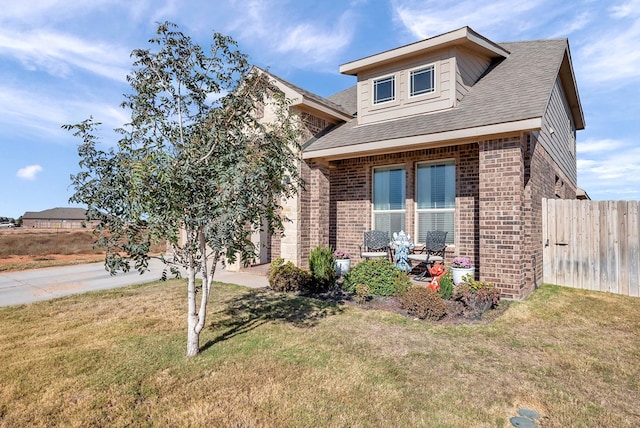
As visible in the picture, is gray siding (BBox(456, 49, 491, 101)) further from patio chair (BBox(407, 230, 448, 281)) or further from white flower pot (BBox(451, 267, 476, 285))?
white flower pot (BBox(451, 267, 476, 285))

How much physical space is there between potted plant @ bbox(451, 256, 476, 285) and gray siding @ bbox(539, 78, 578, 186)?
12.2 ft

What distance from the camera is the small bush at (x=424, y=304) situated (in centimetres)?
550

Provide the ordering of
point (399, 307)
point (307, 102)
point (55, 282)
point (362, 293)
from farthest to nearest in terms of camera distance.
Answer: point (307, 102) < point (55, 282) < point (362, 293) < point (399, 307)

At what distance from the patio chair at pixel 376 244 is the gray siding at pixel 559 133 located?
4636mm

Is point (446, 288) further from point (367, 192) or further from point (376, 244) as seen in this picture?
point (367, 192)

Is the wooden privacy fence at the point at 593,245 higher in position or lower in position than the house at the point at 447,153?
lower

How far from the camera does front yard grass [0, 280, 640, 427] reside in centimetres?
289

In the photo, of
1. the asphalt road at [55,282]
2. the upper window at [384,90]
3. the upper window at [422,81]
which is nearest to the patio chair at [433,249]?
the upper window at [422,81]

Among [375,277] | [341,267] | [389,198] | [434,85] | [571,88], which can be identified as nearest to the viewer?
[375,277]

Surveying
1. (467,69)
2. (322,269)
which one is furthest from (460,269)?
(467,69)

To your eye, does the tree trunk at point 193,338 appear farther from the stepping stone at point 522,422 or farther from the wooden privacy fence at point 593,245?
the wooden privacy fence at point 593,245

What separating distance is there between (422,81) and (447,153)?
7.40 feet

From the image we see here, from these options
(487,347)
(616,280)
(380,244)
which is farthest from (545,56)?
(487,347)

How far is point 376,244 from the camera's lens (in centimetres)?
918
